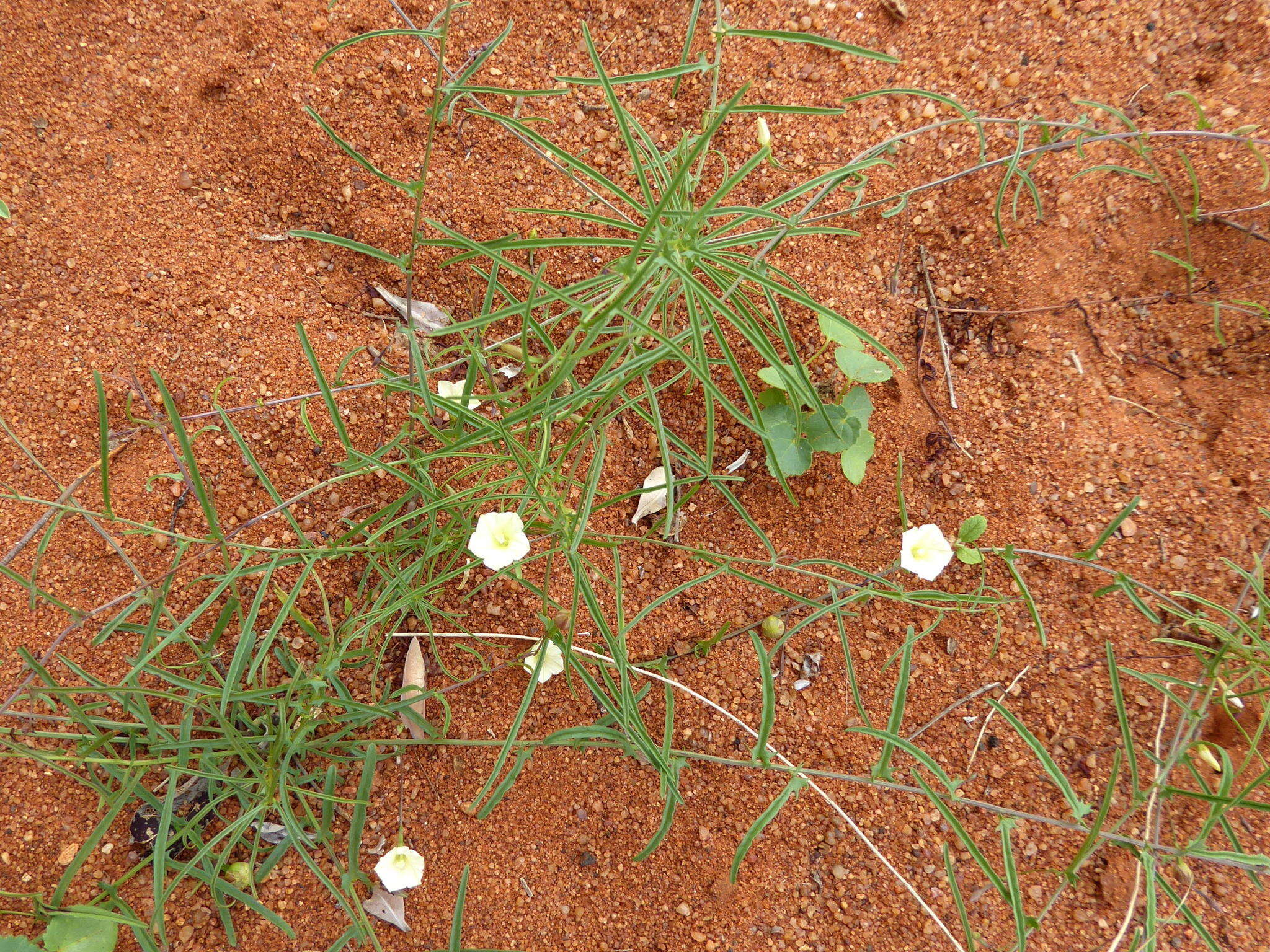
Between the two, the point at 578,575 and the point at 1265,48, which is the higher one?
the point at 1265,48

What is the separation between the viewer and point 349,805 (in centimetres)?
181

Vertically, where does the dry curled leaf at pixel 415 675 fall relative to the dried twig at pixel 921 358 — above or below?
below

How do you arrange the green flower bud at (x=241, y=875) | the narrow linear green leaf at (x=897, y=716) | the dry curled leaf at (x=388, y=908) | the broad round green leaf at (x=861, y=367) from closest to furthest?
the narrow linear green leaf at (x=897, y=716)
the green flower bud at (x=241, y=875)
the dry curled leaf at (x=388, y=908)
the broad round green leaf at (x=861, y=367)

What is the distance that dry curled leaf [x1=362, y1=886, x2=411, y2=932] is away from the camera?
69.7 inches

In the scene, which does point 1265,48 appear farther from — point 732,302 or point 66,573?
point 66,573

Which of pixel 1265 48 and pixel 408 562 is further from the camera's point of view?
pixel 1265 48

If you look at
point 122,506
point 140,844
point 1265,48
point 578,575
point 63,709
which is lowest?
point 140,844

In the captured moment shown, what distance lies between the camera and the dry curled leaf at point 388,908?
1.77 metres

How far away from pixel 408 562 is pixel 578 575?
2.14 ft

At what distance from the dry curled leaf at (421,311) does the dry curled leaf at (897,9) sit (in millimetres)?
1419

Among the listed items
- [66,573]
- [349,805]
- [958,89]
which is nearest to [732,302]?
[958,89]

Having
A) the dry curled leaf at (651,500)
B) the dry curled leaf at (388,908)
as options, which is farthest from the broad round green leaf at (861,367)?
the dry curled leaf at (388,908)

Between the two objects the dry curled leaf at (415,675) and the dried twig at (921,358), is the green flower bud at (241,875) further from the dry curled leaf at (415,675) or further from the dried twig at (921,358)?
the dried twig at (921,358)

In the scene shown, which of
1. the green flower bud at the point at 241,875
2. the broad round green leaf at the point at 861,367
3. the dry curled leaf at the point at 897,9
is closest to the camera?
the green flower bud at the point at 241,875
